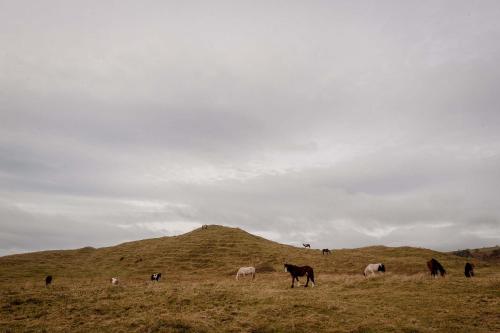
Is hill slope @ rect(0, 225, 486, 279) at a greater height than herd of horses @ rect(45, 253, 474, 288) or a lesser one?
greater

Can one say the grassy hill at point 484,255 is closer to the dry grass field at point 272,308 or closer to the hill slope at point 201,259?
the hill slope at point 201,259

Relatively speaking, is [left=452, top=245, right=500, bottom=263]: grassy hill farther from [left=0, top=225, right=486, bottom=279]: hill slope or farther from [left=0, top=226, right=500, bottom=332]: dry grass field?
[left=0, top=226, right=500, bottom=332]: dry grass field

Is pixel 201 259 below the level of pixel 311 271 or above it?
above

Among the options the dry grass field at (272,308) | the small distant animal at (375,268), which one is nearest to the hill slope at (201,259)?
the small distant animal at (375,268)

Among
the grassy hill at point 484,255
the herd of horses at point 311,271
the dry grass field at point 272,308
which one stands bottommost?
the dry grass field at point 272,308

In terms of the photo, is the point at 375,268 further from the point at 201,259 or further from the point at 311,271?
the point at 201,259

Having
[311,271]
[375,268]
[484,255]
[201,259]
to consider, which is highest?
[201,259]

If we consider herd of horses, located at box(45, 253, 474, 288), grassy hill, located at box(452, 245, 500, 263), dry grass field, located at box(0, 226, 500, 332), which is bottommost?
dry grass field, located at box(0, 226, 500, 332)

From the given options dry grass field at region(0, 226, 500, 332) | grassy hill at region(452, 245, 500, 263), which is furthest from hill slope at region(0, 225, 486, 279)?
grassy hill at region(452, 245, 500, 263)

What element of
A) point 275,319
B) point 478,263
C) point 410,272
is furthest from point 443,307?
point 478,263

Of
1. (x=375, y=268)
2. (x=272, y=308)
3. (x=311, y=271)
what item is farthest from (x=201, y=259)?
(x=272, y=308)

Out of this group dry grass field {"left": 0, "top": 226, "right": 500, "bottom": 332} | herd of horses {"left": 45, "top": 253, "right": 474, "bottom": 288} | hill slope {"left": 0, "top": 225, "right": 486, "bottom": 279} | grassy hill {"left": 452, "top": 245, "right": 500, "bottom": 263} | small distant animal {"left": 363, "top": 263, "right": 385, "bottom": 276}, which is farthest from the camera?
grassy hill {"left": 452, "top": 245, "right": 500, "bottom": 263}

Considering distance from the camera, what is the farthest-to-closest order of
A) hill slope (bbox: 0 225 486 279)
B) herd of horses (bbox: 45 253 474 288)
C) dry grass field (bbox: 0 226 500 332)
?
1. hill slope (bbox: 0 225 486 279)
2. herd of horses (bbox: 45 253 474 288)
3. dry grass field (bbox: 0 226 500 332)

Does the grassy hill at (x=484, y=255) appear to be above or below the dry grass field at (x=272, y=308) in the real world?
above
